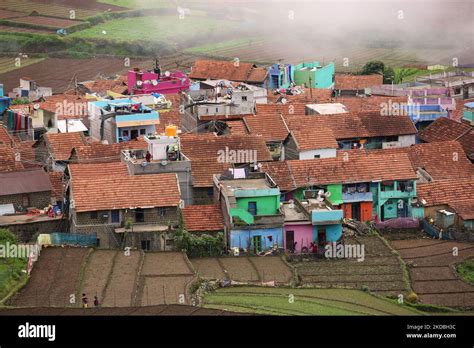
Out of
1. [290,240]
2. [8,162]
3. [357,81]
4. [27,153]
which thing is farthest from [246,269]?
[357,81]

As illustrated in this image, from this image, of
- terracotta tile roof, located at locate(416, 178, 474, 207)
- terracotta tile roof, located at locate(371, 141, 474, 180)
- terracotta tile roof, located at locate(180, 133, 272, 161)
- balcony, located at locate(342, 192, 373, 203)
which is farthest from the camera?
terracotta tile roof, located at locate(371, 141, 474, 180)

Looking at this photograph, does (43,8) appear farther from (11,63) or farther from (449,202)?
(449,202)

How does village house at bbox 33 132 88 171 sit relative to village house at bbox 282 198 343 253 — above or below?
above

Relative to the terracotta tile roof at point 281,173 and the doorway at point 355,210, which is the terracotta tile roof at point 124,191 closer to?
the terracotta tile roof at point 281,173

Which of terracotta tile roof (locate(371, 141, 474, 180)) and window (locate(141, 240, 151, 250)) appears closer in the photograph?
window (locate(141, 240, 151, 250))

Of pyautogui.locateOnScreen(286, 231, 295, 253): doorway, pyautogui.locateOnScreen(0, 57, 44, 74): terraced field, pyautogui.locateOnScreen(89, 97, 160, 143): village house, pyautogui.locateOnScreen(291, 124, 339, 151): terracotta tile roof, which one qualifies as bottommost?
pyautogui.locateOnScreen(286, 231, 295, 253): doorway

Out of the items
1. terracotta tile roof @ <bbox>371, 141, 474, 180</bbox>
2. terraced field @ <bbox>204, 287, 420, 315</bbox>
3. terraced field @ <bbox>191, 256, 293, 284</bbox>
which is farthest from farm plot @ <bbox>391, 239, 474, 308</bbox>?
terracotta tile roof @ <bbox>371, 141, 474, 180</bbox>

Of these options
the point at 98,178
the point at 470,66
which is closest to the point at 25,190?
the point at 98,178

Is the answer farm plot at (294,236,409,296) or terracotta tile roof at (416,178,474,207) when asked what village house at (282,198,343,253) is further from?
terracotta tile roof at (416,178,474,207)
